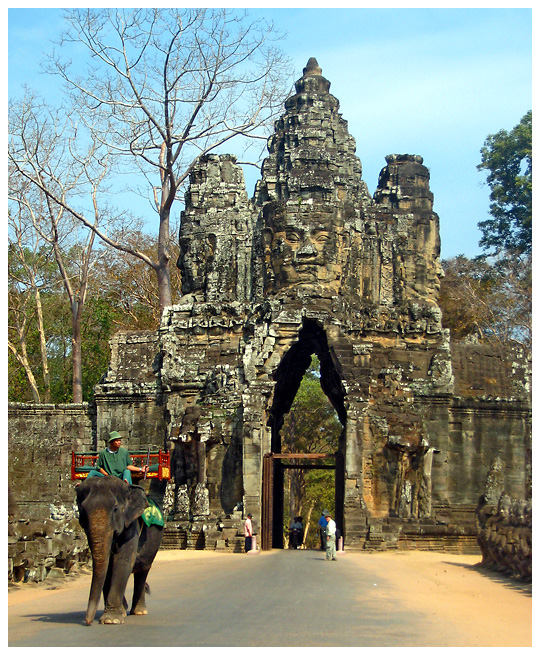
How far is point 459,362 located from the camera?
3180 centimetres

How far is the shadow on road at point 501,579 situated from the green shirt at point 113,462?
669cm

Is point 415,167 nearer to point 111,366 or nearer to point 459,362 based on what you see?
point 459,362

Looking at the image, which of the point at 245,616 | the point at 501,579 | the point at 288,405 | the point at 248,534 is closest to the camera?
the point at 245,616

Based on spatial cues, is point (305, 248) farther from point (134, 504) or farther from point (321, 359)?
point (134, 504)

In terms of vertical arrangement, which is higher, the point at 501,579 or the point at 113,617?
the point at 113,617

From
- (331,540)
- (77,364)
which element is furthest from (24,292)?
(331,540)

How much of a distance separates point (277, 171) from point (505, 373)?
357 inches

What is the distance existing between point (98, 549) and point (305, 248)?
64.4ft

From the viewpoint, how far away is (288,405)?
113 ft

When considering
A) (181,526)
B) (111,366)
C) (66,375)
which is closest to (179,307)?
(111,366)

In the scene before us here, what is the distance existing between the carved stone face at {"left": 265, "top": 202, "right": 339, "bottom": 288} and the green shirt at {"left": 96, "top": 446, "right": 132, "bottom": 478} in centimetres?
1846

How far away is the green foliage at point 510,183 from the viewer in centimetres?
4303

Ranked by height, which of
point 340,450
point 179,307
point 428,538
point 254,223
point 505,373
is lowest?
point 428,538

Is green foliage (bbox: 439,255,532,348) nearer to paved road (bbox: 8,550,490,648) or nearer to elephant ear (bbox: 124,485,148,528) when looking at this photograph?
paved road (bbox: 8,550,490,648)
